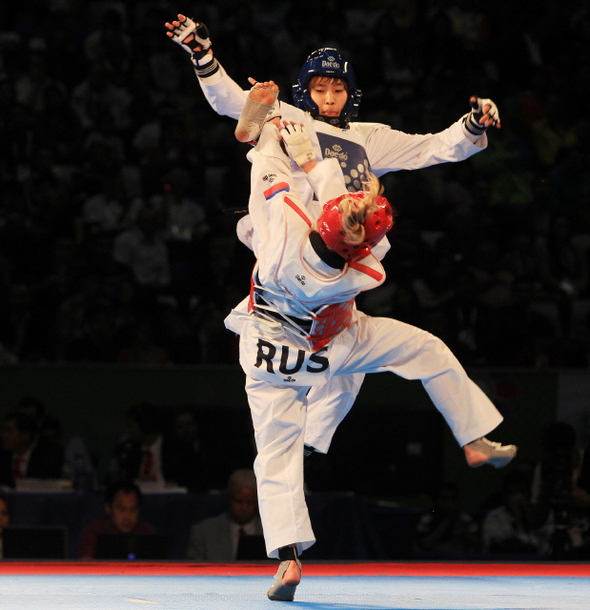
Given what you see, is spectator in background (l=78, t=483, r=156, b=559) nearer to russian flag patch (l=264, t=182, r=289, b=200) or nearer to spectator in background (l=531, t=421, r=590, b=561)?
spectator in background (l=531, t=421, r=590, b=561)

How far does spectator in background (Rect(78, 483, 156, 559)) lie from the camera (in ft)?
18.4

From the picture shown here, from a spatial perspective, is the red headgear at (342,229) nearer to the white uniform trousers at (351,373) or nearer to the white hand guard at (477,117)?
the white uniform trousers at (351,373)

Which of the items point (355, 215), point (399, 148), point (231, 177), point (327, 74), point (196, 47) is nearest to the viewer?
point (355, 215)

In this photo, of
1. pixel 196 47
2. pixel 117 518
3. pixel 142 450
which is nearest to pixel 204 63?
pixel 196 47

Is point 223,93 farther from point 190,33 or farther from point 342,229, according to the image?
point 342,229

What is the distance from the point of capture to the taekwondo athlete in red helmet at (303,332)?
11.2ft

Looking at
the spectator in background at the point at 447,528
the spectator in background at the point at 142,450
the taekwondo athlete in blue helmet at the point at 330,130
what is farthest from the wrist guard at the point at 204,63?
the spectator in background at the point at 447,528

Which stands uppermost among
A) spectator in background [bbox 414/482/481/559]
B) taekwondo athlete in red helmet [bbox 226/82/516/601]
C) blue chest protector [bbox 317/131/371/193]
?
blue chest protector [bbox 317/131/371/193]

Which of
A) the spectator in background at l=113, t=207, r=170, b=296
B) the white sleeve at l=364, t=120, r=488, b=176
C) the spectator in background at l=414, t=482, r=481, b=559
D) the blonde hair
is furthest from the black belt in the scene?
the spectator in background at l=113, t=207, r=170, b=296

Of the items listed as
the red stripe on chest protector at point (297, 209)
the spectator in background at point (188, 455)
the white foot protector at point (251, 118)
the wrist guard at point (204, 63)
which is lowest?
the spectator in background at point (188, 455)

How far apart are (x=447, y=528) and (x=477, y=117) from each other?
10.9 ft

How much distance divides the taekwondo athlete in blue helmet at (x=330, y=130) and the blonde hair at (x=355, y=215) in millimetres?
486

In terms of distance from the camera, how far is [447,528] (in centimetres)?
636

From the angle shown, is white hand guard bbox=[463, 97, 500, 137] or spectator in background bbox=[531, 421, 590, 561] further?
spectator in background bbox=[531, 421, 590, 561]
